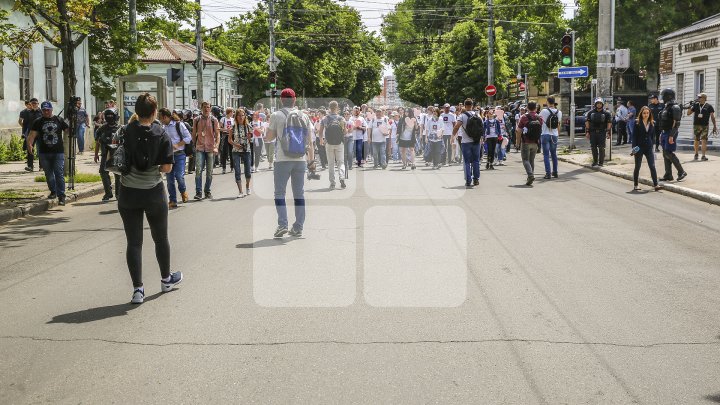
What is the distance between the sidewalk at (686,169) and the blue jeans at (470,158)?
3.23 meters

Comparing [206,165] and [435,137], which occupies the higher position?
[435,137]

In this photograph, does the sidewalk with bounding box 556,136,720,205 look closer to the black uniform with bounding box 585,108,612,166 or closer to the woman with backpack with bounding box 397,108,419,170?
the black uniform with bounding box 585,108,612,166

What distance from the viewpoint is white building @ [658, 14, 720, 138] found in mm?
29750

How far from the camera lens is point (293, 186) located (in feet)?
35.8

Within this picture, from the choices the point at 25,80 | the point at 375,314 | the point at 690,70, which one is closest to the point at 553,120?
the point at 375,314

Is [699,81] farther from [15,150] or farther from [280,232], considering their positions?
[280,232]

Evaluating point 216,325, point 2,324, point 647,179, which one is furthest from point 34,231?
point 647,179

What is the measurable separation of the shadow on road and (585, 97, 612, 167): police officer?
52.8ft

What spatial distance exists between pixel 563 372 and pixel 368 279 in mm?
2991

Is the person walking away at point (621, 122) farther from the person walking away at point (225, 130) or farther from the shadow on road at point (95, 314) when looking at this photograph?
the shadow on road at point (95, 314)

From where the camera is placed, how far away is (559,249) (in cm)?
948

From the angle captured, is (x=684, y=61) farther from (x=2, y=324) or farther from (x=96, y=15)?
(x=2, y=324)

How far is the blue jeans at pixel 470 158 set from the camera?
56.1 ft

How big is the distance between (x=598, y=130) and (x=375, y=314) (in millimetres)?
16657
